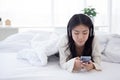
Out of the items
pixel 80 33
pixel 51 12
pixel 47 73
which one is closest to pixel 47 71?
pixel 47 73

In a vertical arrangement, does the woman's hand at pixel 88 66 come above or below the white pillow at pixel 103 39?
below

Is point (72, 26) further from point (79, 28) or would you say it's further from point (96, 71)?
point (96, 71)

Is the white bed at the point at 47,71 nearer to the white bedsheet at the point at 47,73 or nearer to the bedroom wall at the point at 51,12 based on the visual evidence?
the white bedsheet at the point at 47,73

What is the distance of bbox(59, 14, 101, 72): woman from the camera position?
1200mm

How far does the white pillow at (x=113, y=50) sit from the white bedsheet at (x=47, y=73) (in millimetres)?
93

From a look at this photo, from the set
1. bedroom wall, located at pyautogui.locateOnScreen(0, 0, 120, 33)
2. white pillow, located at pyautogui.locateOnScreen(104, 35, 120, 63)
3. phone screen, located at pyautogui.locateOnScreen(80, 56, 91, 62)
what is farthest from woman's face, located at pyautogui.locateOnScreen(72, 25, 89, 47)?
bedroom wall, located at pyautogui.locateOnScreen(0, 0, 120, 33)

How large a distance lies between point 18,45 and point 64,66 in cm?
74

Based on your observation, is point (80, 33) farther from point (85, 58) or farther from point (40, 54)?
point (40, 54)

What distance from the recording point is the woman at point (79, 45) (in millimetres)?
1200

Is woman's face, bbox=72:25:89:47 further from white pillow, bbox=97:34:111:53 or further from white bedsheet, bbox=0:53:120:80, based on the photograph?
white pillow, bbox=97:34:111:53

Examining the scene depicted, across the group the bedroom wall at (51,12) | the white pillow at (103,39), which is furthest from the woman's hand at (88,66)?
the bedroom wall at (51,12)

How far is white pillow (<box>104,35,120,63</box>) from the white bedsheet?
Result: 0.30ft

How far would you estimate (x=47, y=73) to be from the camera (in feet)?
3.67

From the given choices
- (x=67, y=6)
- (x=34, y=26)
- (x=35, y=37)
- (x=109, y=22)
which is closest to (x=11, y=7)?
(x=34, y=26)
